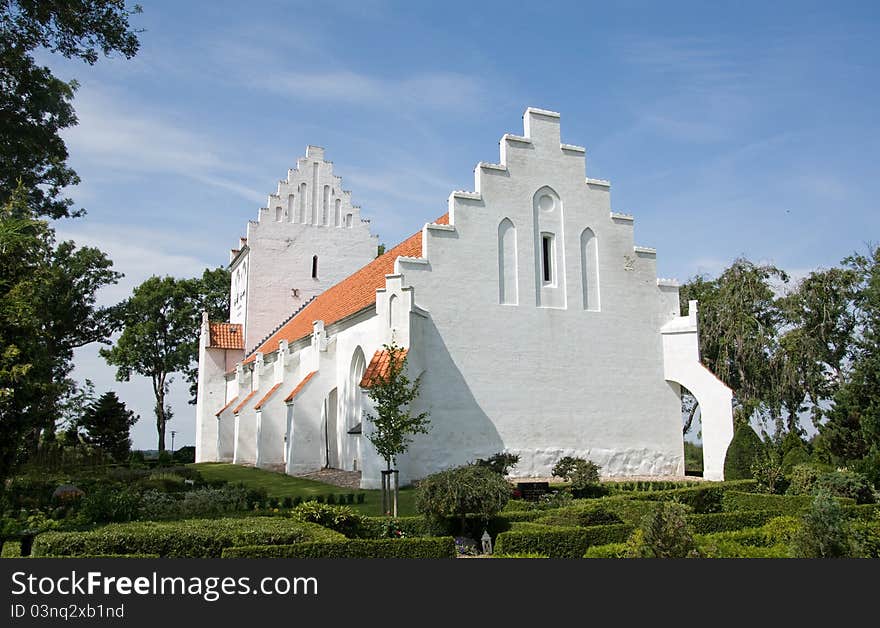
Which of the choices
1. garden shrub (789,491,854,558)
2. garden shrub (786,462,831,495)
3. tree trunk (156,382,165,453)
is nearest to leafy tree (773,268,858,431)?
garden shrub (786,462,831,495)

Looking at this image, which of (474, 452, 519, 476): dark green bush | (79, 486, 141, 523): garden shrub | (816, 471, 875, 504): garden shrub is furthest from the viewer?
(474, 452, 519, 476): dark green bush

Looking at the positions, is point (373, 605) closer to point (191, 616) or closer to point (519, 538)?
point (191, 616)

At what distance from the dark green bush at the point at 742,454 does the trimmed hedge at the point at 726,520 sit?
322 inches

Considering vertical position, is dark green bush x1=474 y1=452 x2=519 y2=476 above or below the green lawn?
above

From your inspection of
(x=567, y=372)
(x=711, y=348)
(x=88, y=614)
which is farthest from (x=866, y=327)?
(x=88, y=614)

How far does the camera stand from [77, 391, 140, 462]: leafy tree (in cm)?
4509

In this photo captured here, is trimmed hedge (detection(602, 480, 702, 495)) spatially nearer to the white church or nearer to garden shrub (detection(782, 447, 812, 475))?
the white church

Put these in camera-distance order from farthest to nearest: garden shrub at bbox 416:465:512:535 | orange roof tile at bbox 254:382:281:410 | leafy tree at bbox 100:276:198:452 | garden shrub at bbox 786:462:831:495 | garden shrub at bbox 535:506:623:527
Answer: leafy tree at bbox 100:276:198:452
orange roof tile at bbox 254:382:281:410
garden shrub at bbox 786:462:831:495
garden shrub at bbox 535:506:623:527
garden shrub at bbox 416:465:512:535

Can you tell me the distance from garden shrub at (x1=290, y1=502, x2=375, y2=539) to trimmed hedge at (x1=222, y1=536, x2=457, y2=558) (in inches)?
55.8

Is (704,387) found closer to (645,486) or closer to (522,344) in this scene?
(645,486)

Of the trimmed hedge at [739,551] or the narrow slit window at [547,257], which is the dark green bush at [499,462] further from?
the trimmed hedge at [739,551]

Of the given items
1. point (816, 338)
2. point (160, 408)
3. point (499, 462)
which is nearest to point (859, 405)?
point (816, 338)

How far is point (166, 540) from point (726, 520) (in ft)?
33.7

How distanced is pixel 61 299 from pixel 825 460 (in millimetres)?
44875
